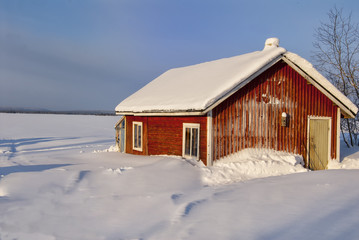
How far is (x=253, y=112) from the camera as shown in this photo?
12453mm

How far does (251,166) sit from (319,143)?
4.51m

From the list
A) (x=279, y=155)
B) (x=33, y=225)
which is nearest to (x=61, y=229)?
(x=33, y=225)

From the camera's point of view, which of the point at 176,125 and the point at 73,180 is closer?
the point at 73,180

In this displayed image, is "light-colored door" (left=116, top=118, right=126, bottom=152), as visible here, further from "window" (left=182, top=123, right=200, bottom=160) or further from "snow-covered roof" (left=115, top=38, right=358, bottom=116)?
"window" (left=182, top=123, right=200, bottom=160)

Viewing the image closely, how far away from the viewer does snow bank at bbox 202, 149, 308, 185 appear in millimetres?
10508

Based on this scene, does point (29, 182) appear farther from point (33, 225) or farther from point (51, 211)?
point (33, 225)

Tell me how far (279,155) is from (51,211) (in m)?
9.55

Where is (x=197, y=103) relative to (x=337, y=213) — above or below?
above

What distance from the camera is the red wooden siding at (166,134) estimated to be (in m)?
11.8

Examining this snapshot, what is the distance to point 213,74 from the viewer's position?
14.5 metres

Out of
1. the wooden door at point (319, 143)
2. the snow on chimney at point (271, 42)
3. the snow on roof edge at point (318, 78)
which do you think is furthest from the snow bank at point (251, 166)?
the snow on chimney at point (271, 42)

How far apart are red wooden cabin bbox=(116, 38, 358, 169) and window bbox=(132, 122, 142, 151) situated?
2.70ft

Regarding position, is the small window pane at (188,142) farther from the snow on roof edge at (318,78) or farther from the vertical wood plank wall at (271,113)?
the snow on roof edge at (318,78)

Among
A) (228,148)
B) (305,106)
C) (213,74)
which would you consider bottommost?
(228,148)
